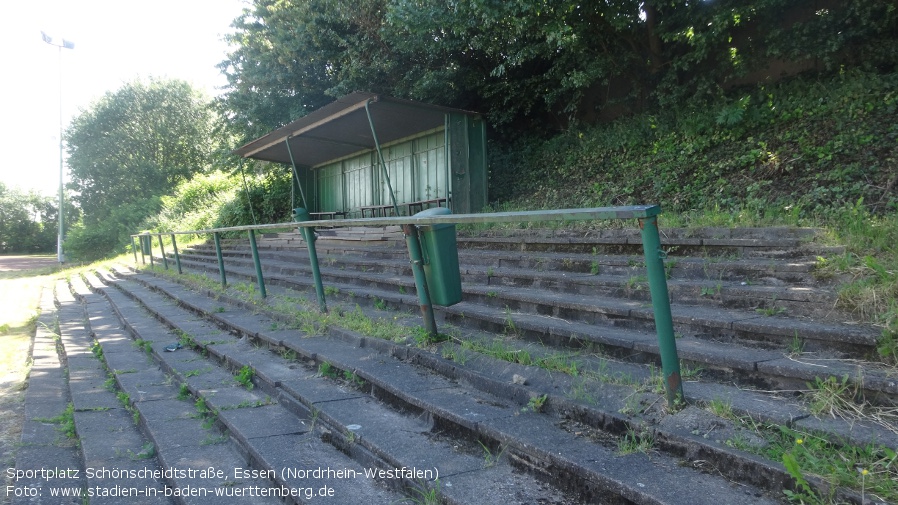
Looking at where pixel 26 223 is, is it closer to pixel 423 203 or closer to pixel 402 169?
pixel 402 169

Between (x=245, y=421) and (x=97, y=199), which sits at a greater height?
(x=97, y=199)

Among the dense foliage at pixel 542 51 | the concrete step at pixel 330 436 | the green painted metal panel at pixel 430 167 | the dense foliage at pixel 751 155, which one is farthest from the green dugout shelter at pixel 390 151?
the concrete step at pixel 330 436

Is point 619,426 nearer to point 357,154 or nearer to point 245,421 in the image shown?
point 245,421

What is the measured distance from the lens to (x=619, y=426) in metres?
2.51

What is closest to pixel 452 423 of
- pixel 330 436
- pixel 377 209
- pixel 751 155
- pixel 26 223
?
pixel 330 436

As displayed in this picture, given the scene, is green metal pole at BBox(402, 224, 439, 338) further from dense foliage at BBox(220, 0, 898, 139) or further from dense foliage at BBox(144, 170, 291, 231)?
dense foliage at BBox(144, 170, 291, 231)

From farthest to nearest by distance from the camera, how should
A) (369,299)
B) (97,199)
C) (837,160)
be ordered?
1. (97,199)
2. (837,160)
3. (369,299)

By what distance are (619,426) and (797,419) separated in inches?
26.3

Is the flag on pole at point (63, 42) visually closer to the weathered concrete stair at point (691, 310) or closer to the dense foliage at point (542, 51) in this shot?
the dense foliage at point (542, 51)

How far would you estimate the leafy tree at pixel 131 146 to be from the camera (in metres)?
31.1

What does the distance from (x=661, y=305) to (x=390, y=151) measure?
10.2m

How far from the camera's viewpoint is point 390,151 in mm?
12117

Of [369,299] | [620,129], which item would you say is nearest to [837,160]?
[620,129]

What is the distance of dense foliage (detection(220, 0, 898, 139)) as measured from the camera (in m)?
7.70
